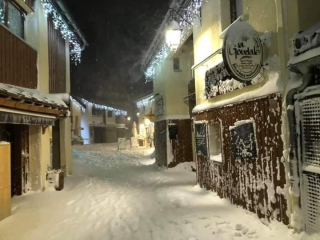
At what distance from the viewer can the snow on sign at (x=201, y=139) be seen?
9.10 metres

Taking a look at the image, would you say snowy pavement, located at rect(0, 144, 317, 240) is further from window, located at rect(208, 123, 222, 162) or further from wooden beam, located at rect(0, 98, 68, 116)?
wooden beam, located at rect(0, 98, 68, 116)

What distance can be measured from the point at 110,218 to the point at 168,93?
32.2 feet

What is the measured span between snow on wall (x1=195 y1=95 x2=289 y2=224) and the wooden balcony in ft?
20.7

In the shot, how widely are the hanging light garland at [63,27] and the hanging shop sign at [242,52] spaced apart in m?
8.70

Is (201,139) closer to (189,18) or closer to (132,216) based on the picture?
(132,216)

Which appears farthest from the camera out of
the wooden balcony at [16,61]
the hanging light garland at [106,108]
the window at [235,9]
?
the hanging light garland at [106,108]

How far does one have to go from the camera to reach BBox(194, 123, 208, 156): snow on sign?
29.9ft

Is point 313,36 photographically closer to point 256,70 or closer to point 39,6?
point 256,70

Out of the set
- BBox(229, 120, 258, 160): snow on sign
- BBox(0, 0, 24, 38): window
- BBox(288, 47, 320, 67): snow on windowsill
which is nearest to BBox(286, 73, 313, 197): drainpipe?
BBox(288, 47, 320, 67): snow on windowsill

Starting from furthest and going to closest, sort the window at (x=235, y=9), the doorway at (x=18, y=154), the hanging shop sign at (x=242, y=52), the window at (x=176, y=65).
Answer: the window at (x=176, y=65) < the doorway at (x=18, y=154) < the window at (x=235, y=9) < the hanging shop sign at (x=242, y=52)

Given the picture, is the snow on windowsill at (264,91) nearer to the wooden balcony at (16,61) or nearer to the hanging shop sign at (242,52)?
the hanging shop sign at (242,52)

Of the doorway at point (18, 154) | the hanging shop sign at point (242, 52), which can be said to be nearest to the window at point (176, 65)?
the doorway at point (18, 154)

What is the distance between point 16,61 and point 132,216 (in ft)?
19.5

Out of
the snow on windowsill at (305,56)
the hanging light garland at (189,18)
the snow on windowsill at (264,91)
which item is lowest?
the snow on windowsill at (264,91)
